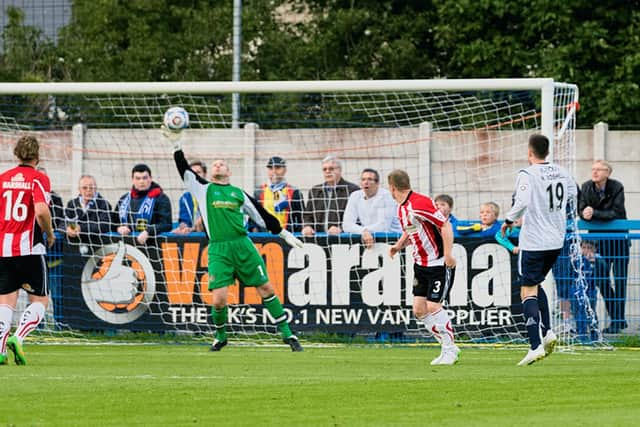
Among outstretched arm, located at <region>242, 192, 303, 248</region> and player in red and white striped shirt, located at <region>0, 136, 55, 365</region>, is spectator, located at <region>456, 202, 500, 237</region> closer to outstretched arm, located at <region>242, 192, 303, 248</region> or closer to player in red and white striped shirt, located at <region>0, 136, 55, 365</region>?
outstretched arm, located at <region>242, 192, 303, 248</region>

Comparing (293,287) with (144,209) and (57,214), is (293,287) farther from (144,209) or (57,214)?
(57,214)

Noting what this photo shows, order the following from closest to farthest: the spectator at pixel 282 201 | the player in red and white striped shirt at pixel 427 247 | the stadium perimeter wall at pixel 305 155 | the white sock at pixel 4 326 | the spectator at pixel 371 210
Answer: the white sock at pixel 4 326 → the player in red and white striped shirt at pixel 427 247 → the spectator at pixel 371 210 → the spectator at pixel 282 201 → the stadium perimeter wall at pixel 305 155

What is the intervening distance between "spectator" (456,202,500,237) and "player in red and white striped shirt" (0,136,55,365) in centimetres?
533

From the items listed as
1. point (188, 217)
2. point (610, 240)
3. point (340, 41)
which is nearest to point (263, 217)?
point (188, 217)

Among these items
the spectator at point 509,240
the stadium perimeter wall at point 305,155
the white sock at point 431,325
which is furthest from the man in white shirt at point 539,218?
the stadium perimeter wall at point 305,155

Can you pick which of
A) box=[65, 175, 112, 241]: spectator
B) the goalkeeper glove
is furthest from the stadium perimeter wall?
the goalkeeper glove

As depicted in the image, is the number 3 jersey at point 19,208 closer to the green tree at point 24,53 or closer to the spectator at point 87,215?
the spectator at point 87,215

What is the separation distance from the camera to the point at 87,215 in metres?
16.2

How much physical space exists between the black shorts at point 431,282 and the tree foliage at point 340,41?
13.5 meters

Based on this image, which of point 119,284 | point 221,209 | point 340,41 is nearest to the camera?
point 221,209

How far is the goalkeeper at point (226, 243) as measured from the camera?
44.8ft

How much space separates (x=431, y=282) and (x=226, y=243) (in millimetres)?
2634

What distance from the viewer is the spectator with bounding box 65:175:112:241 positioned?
1608cm

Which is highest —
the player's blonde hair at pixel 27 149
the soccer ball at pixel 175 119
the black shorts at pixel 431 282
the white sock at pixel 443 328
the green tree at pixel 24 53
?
the green tree at pixel 24 53
